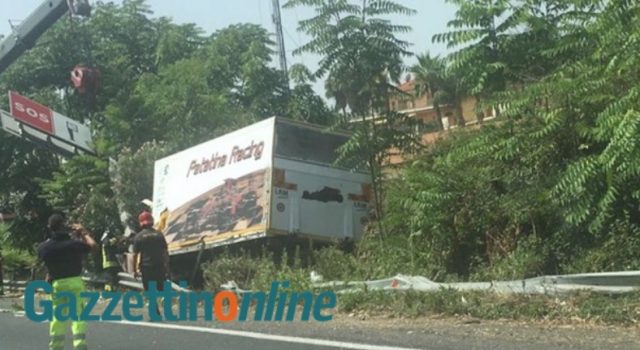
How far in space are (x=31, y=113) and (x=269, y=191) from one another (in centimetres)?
1143

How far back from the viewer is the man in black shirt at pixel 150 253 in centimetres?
1178

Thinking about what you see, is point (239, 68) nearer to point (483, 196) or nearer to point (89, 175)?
point (89, 175)

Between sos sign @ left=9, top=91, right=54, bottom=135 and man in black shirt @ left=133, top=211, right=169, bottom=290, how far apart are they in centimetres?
1191

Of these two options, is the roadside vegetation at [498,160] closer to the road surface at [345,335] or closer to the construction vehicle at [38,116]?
the road surface at [345,335]

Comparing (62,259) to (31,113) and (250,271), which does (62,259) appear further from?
(31,113)

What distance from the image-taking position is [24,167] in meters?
29.2

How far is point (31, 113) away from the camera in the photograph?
22609 millimetres

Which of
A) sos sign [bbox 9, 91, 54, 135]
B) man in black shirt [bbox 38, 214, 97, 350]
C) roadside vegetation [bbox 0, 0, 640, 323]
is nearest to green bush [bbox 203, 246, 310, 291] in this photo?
roadside vegetation [bbox 0, 0, 640, 323]

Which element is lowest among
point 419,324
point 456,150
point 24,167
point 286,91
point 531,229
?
point 419,324

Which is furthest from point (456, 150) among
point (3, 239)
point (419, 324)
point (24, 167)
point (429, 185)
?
point (24, 167)

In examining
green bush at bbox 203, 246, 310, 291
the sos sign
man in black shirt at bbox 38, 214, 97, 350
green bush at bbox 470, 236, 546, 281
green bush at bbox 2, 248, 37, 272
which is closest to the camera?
man in black shirt at bbox 38, 214, 97, 350

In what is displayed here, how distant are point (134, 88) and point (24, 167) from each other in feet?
19.9

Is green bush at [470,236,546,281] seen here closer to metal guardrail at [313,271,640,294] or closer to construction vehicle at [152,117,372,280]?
metal guardrail at [313,271,640,294]

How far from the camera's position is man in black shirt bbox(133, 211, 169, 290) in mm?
11781
